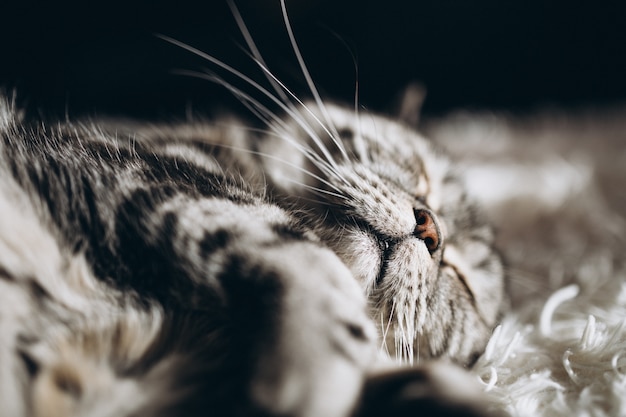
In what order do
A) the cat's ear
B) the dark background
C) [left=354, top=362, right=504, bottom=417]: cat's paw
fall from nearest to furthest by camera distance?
[left=354, top=362, right=504, bottom=417]: cat's paw < the cat's ear < the dark background

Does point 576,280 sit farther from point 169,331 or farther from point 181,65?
point 181,65

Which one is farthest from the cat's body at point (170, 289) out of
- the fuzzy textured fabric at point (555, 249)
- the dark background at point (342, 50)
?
the dark background at point (342, 50)

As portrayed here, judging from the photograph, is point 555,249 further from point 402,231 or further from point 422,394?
point 422,394

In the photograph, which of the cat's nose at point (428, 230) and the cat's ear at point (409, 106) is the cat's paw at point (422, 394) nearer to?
the cat's nose at point (428, 230)

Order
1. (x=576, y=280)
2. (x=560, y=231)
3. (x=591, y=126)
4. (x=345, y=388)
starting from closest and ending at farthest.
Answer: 1. (x=345, y=388)
2. (x=576, y=280)
3. (x=560, y=231)
4. (x=591, y=126)

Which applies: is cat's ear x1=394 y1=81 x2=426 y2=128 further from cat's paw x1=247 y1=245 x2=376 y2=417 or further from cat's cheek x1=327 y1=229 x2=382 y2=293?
cat's paw x1=247 y1=245 x2=376 y2=417

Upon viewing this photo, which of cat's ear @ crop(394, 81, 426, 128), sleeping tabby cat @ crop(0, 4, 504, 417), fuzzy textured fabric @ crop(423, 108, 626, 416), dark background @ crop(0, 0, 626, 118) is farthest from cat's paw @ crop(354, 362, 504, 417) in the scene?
dark background @ crop(0, 0, 626, 118)

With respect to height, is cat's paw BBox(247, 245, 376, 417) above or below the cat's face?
below

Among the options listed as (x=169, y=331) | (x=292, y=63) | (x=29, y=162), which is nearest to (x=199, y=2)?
(x=292, y=63)
